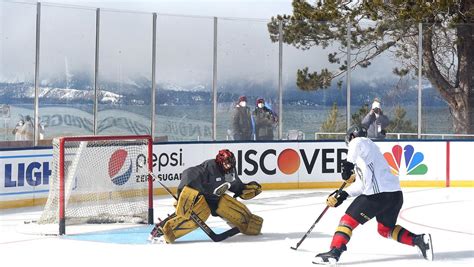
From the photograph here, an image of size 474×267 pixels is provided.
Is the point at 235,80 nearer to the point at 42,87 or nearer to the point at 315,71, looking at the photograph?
the point at 315,71

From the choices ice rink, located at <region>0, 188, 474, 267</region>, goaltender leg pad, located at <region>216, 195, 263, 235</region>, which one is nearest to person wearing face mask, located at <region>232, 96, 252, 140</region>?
ice rink, located at <region>0, 188, 474, 267</region>

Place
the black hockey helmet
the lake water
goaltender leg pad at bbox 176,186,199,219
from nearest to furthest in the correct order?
1. the black hockey helmet
2. goaltender leg pad at bbox 176,186,199,219
3. the lake water

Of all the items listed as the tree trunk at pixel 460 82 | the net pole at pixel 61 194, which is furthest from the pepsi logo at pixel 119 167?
the tree trunk at pixel 460 82

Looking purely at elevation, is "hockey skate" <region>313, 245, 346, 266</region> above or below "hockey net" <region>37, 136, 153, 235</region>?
below

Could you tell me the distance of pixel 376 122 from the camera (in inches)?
500

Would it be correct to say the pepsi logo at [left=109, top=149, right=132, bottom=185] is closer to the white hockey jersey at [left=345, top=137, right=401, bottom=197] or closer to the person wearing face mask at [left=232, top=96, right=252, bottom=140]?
the white hockey jersey at [left=345, top=137, right=401, bottom=197]

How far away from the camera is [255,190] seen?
7.16m

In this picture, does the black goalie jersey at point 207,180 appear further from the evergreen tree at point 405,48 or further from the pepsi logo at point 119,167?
the evergreen tree at point 405,48

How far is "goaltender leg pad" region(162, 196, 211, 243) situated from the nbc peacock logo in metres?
6.23

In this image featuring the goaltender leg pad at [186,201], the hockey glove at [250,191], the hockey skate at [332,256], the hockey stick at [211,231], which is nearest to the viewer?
the hockey skate at [332,256]

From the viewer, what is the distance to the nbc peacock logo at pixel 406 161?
12633mm

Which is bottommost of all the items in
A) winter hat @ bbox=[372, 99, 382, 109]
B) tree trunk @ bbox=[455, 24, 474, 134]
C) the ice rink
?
the ice rink

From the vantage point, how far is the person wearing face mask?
39.7 ft

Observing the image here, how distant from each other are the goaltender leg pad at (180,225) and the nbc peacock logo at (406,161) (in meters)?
6.23
